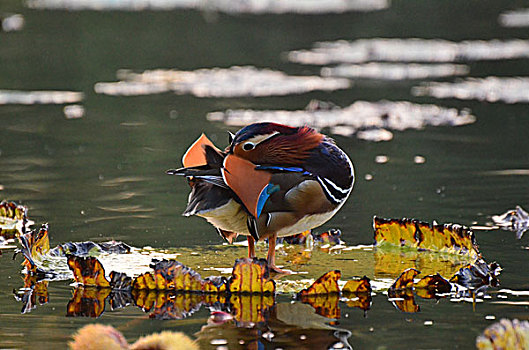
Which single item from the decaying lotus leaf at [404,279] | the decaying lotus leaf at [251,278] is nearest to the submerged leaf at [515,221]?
the decaying lotus leaf at [404,279]

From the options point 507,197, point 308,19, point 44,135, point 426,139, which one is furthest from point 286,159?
point 308,19

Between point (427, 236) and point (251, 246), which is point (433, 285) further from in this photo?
point (251, 246)

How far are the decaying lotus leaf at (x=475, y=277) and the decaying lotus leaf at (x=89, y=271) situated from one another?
208 cm

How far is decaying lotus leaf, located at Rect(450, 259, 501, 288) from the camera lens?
627 cm

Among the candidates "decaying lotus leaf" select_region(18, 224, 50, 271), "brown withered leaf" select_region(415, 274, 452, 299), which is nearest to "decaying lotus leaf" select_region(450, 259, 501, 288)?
"brown withered leaf" select_region(415, 274, 452, 299)

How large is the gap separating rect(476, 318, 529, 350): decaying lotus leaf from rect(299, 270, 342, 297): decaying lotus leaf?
55.9 inches

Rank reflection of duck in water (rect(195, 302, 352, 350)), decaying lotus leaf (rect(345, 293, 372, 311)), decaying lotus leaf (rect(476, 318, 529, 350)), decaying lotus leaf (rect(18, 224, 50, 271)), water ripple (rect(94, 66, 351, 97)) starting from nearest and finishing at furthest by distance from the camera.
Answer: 1. decaying lotus leaf (rect(476, 318, 529, 350))
2. reflection of duck in water (rect(195, 302, 352, 350))
3. decaying lotus leaf (rect(345, 293, 372, 311))
4. decaying lotus leaf (rect(18, 224, 50, 271))
5. water ripple (rect(94, 66, 351, 97))

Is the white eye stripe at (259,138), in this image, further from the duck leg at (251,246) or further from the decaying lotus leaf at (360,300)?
the decaying lotus leaf at (360,300)

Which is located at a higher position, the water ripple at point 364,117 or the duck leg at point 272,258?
the water ripple at point 364,117

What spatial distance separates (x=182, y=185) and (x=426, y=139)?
3622 mm

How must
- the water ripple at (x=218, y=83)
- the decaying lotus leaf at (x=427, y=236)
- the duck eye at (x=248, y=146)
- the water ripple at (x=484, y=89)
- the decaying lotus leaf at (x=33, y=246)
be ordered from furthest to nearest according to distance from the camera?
the water ripple at (x=218, y=83), the water ripple at (x=484, y=89), the decaying lotus leaf at (x=427, y=236), the decaying lotus leaf at (x=33, y=246), the duck eye at (x=248, y=146)

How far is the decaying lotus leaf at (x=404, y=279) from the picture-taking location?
20.1 feet

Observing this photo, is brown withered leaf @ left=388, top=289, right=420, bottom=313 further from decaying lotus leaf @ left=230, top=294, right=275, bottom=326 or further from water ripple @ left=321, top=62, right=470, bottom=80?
water ripple @ left=321, top=62, right=470, bottom=80

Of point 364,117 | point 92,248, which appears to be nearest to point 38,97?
point 364,117
